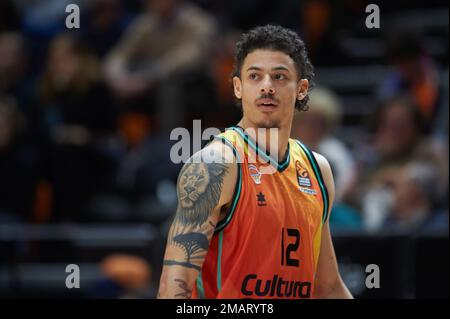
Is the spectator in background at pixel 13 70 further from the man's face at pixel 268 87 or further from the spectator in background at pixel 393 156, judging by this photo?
the man's face at pixel 268 87

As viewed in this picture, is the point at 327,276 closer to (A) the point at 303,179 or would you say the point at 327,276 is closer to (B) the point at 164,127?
(A) the point at 303,179

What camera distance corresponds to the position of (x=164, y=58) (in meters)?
10.3

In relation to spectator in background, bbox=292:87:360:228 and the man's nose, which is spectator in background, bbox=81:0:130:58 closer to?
spectator in background, bbox=292:87:360:228

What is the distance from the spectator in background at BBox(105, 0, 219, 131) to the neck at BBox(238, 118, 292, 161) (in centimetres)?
499

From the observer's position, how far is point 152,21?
34.0ft

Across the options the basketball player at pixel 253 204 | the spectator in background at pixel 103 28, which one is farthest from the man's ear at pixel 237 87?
the spectator in background at pixel 103 28

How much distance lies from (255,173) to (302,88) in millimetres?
583

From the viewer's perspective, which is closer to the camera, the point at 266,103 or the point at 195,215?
the point at 195,215

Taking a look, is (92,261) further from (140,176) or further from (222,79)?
(222,79)

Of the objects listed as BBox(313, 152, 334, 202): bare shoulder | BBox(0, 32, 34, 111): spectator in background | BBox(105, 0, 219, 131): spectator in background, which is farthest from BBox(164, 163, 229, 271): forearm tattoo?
BBox(0, 32, 34, 111): spectator in background

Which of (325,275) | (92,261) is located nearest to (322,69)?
(92,261)

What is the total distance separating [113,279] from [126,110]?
2898mm

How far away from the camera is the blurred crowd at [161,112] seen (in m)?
8.66

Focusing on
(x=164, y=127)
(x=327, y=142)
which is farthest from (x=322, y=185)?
(x=164, y=127)
